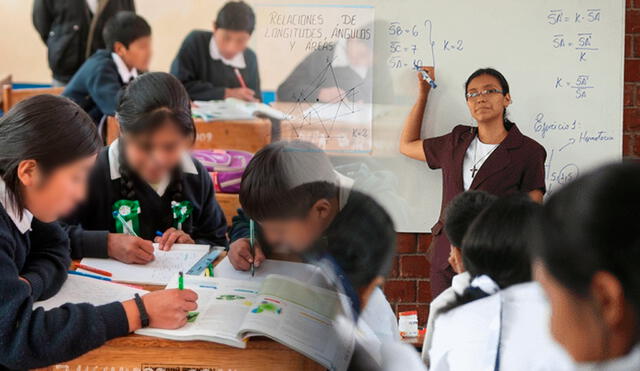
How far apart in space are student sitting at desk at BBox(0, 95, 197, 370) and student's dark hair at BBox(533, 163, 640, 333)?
0.73 metres

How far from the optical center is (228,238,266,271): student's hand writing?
1.61m

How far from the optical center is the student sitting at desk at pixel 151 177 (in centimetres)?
188

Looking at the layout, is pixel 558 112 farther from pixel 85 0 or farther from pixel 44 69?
pixel 44 69

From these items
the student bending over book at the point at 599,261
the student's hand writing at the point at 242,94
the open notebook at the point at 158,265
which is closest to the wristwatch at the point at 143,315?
the open notebook at the point at 158,265

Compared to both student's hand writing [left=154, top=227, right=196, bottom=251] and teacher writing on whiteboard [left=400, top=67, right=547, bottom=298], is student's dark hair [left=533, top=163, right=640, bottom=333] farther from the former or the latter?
student's hand writing [left=154, top=227, right=196, bottom=251]

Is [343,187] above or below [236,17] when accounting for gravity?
below

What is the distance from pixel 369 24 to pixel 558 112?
0.53 metres

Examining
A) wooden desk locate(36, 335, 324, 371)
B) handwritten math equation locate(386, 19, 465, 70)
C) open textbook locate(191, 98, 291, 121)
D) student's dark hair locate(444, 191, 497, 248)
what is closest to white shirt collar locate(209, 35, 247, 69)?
open textbook locate(191, 98, 291, 121)

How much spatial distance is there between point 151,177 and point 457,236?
837 millimetres

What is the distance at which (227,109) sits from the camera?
8.30 feet

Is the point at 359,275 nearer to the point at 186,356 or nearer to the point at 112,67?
the point at 186,356

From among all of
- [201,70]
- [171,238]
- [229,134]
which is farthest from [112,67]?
[171,238]

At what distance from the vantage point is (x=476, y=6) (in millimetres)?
1786

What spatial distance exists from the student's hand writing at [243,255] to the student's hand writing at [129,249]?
0.20m
